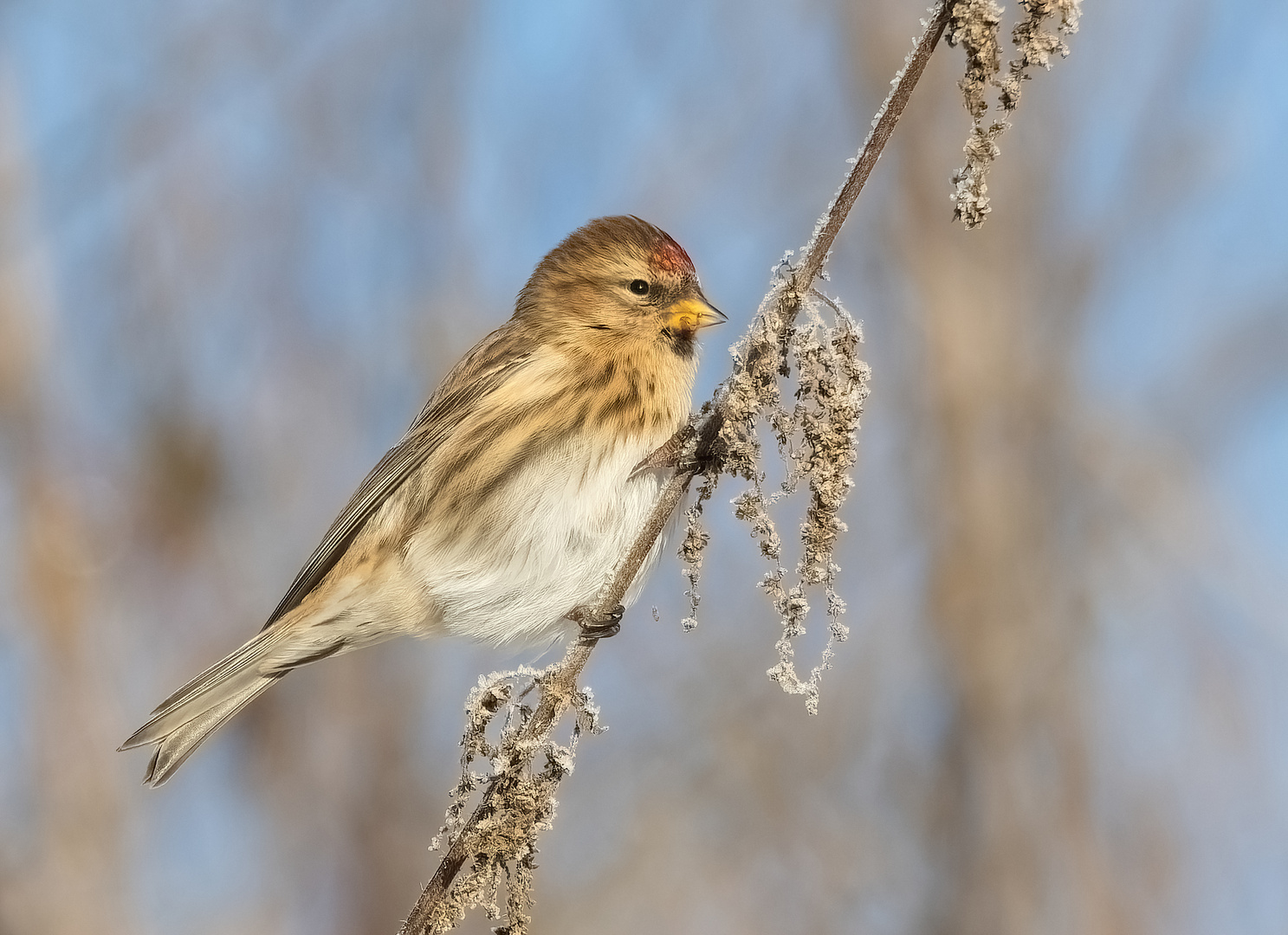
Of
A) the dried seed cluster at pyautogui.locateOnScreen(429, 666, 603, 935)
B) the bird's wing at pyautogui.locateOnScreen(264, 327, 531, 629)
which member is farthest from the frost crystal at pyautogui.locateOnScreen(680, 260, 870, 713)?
the bird's wing at pyautogui.locateOnScreen(264, 327, 531, 629)

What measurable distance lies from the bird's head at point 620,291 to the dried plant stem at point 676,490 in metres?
1.07

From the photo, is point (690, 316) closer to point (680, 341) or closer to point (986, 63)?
point (680, 341)

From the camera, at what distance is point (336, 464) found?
573 centimetres

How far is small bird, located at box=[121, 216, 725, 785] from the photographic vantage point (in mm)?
3514

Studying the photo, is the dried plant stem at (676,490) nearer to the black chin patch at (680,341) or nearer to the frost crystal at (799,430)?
the frost crystal at (799,430)

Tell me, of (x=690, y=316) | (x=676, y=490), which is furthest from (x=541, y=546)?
(x=676, y=490)

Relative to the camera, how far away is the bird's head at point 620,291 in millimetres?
3812

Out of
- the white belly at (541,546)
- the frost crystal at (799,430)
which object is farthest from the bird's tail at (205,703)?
the frost crystal at (799,430)

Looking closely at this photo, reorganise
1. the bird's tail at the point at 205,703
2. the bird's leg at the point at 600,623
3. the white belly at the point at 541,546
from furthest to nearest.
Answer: the white belly at the point at 541,546, the bird's tail at the point at 205,703, the bird's leg at the point at 600,623

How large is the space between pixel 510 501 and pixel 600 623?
0.68 m

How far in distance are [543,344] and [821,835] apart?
2.31 meters

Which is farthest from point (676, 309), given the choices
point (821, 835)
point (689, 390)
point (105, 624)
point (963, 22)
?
point (105, 624)

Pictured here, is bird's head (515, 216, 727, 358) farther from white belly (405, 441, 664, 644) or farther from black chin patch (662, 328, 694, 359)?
white belly (405, 441, 664, 644)

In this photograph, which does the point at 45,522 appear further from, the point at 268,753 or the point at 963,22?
the point at 963,22
